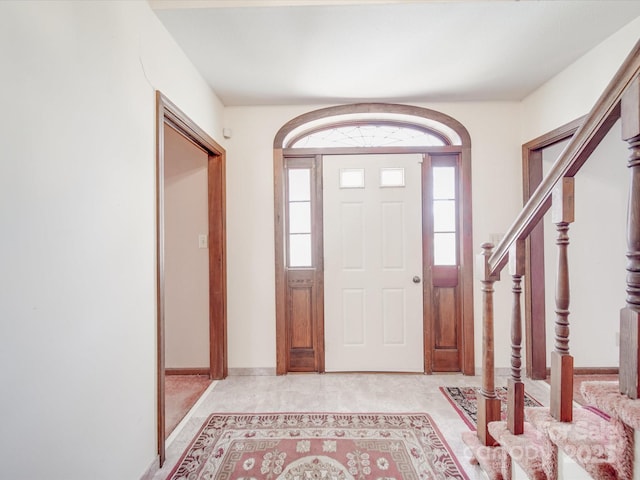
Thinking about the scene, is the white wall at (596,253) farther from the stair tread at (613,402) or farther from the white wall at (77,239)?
the white wall at (77,239)

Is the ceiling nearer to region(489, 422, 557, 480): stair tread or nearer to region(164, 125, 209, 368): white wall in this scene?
region(164, 125, 209, 368): white wall

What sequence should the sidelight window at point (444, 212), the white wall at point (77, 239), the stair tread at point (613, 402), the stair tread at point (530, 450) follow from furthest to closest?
the sidelight window at point (444, 212)
the stair tread at point (530, 450)
the white wall at point (77, 239)
the stair tread at point (613, 402)

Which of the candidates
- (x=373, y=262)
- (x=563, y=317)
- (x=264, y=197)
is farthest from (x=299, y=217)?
(x=563, y=317)

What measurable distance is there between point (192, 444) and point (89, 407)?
0.87 m

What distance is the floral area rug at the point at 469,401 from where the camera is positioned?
1.96m

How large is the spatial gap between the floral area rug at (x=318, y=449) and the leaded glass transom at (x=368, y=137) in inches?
92.0

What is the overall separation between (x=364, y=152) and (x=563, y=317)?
6.69 ft

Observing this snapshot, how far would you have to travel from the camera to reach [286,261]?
109 inches

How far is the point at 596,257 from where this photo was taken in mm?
2697

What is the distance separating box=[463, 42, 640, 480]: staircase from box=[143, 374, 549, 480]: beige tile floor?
0.50 meters

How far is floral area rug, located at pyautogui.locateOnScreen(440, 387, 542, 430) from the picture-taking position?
1.96 meters

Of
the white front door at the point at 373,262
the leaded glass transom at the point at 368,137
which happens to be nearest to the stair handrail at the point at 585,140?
the white front door at the point at 373,262

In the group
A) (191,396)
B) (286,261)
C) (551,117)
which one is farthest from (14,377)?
(551,117)

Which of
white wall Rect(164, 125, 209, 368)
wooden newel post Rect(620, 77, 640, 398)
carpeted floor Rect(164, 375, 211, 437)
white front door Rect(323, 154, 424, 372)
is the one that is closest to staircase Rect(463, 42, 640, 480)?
wooden newel post Rect(620, 77, 640, 398)
